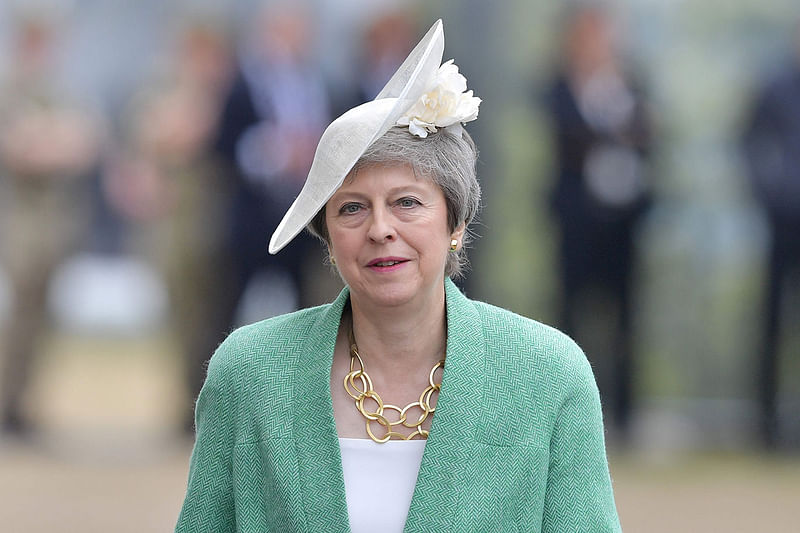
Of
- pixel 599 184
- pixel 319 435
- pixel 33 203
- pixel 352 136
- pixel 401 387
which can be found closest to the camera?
pixel 352 136

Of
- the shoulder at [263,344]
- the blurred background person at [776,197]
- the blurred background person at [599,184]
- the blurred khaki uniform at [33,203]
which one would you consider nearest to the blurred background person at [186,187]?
the blurred khaki uniform at [33,203]

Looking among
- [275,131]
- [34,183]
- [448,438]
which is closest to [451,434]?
[448,438]

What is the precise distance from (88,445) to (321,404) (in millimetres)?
5318

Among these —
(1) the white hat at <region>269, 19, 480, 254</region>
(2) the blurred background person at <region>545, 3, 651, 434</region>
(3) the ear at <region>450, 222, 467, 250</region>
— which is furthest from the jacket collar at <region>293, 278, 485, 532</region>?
(2) the blurred background person at <region>545, 3, 651, 434</region>

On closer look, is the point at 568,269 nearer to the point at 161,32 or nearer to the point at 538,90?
the point at 538,90

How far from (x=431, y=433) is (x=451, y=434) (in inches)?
1.5

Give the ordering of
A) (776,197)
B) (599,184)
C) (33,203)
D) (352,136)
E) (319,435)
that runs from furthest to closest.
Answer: (33,203) → (776,197) → (599,184) → (319,435) → (352,136)

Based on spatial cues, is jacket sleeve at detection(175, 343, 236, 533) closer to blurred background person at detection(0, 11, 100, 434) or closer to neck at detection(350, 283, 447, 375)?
neck at detection(350, 283, 447, 375)

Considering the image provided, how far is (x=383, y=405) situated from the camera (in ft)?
10.00

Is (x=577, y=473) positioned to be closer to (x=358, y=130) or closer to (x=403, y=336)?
(x=403, y=336)

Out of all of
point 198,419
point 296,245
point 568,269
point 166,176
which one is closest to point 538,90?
point 568,269

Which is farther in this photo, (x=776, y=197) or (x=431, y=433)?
(x=776, y=197)

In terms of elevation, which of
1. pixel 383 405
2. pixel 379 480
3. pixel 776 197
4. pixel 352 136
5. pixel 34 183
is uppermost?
pixel 34 183

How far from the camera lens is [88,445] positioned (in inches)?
318
